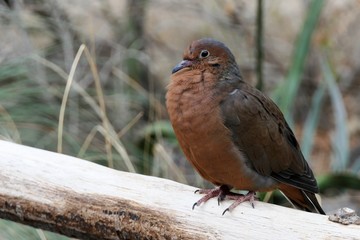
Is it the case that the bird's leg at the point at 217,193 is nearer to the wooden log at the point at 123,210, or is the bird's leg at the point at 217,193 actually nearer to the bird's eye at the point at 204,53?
the wooden log at the point at 123,210

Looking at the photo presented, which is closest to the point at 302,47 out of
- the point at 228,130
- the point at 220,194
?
the point at 228,130

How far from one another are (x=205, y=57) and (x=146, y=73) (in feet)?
8.33

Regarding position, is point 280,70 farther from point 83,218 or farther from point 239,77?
point 83,218

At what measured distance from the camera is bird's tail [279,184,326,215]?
129 inches

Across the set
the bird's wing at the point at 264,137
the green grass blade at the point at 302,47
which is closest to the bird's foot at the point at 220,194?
the bird's wing at the point at 264,137

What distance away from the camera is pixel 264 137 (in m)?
3.13

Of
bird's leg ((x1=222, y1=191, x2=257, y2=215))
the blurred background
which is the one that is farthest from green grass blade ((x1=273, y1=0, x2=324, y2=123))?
bird's leg ((x1=222, y1=191, x2=257, y2=215))

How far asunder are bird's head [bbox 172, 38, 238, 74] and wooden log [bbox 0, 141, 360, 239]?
61cm

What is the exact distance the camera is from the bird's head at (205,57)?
123 inches

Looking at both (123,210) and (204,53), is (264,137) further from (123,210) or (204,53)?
(123,210)

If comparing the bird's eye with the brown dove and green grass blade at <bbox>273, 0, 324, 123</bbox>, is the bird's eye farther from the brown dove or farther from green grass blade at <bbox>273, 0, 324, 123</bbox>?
green grass blade at <bbox>273, 0, 324, 123</bbox>

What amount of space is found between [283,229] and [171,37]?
420 centimetres

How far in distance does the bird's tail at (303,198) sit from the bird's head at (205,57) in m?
0.59

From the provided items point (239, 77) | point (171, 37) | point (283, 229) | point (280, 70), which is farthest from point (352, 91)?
point (283, 229)
